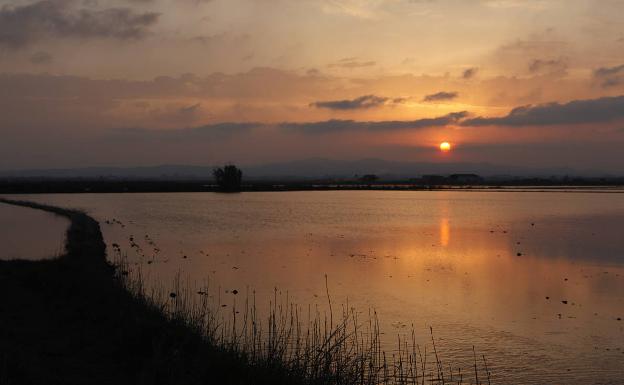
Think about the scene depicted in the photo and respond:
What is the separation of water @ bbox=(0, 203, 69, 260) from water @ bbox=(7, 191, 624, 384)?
229 cm

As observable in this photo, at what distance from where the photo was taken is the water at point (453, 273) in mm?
10422

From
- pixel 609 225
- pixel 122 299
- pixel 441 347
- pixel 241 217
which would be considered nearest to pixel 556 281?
pixel 441 347

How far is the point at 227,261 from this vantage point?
64.7ft

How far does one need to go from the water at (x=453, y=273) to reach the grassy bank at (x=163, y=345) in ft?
3.23

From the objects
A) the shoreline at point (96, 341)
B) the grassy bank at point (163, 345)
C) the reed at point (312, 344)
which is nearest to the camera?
the shoreline at point (96, 341)

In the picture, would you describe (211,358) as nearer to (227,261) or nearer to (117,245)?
(227,261)

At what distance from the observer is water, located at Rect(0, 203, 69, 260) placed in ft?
64.2

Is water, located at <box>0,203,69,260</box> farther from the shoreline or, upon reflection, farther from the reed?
the shoreline

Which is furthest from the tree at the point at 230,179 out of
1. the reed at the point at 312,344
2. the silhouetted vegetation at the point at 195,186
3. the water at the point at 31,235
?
the reed at the point at 312,344

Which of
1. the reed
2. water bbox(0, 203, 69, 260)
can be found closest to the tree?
water bbox(0, 203, 69, 260)

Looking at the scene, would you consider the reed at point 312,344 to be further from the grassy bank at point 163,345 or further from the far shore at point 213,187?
the far shore at point 213,187

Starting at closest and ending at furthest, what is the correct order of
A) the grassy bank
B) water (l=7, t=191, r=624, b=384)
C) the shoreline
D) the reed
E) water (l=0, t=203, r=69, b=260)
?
the shoreline
the grassy bank
the reed
water (l=7, t=191, r=624, b=384)
water (l=0, t=203, r=69, b=260)

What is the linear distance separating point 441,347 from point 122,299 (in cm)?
583

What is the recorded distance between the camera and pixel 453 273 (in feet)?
58.7
